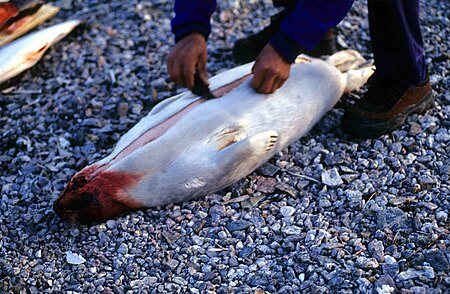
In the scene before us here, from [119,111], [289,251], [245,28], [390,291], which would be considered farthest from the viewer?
[245,28]

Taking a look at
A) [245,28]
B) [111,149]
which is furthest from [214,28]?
[111,149]

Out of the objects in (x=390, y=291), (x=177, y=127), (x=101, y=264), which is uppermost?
(x=177, y=127)

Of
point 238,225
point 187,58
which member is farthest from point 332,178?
point 187,58

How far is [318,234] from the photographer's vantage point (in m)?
3.01

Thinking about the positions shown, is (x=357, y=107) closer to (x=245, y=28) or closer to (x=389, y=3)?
(x=389, y=3)

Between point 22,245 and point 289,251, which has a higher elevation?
point 22,245

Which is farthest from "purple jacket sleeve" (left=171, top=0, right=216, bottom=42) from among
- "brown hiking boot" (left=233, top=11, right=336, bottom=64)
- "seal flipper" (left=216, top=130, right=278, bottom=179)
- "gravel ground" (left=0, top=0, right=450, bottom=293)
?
"brown hiking boot" (left=233, top=11, right=336, bottom=64)

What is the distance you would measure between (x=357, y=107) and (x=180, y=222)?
42.7 inches

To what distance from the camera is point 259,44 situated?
4.18m

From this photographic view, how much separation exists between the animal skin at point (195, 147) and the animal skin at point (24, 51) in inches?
46.3

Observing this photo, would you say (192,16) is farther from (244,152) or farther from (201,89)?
(244,152)

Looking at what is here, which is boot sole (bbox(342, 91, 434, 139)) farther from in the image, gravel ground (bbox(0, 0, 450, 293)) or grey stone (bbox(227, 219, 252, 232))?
grey stone (bbox(227, 219, 252, 232))

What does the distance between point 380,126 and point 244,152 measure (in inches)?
30.2

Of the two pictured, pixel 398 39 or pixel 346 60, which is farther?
pixel 346 60
